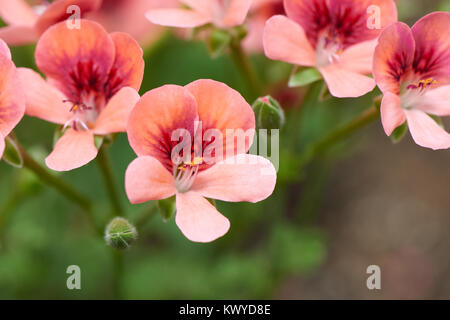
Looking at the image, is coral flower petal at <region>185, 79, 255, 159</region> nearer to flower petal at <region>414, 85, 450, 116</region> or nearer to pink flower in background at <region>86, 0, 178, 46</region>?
flower petal at <region>414, 85, 450, 116</region>

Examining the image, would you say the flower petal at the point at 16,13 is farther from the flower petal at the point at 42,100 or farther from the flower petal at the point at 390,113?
the flower petal at the point at 390,113

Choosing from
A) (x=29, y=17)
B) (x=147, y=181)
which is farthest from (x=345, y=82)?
(x=29, y=17)

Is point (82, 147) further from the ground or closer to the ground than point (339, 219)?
closer to the ground

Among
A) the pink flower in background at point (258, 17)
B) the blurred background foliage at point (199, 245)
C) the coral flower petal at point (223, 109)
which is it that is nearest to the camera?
the coral flower petal at point (223, 109)

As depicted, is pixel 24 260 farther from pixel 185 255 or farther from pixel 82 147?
pixel 82 147

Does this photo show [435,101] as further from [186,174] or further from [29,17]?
[29,17]

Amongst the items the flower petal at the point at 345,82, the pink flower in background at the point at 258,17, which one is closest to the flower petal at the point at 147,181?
the flower petal at the point at 345,82
